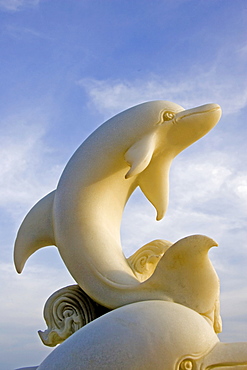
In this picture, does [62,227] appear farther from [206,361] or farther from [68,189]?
[206,361]

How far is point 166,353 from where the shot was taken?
9.87 feet

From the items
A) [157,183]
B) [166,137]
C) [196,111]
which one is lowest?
[157,183]

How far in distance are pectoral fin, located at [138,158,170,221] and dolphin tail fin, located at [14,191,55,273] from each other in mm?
978

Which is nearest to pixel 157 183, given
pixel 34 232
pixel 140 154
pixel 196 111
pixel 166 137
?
pixel 166 137

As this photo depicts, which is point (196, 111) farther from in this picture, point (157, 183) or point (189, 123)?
point (157, 183)

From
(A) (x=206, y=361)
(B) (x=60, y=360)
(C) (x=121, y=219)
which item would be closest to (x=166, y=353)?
(A) (x=206, y=361)

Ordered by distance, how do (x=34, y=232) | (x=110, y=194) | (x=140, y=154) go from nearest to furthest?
1. (x=140, y=154)
2. (x=110, y=194)
3. (x=34, y=232)

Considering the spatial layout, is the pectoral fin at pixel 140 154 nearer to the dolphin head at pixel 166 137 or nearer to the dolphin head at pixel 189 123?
the dolphin head at pixel 166 137

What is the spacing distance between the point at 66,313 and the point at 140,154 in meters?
1.65

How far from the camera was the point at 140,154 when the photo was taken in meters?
5.03

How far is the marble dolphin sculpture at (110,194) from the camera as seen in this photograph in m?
4.88

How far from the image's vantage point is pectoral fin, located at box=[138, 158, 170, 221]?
18.3 ft

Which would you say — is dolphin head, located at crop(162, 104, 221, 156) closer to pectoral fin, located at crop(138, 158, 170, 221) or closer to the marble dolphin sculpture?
the marble dolphin sculpture

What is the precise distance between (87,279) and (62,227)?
0.57m
